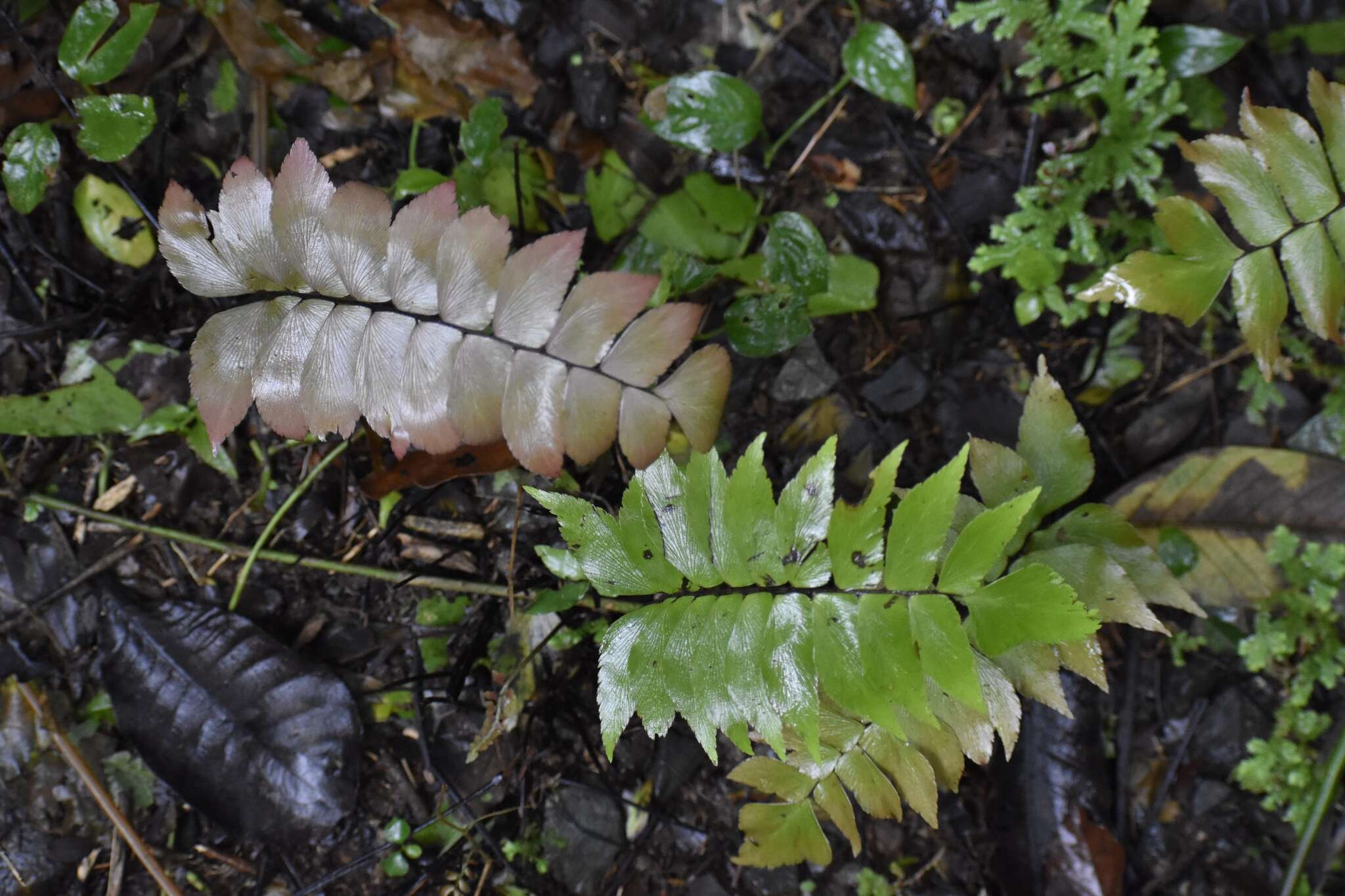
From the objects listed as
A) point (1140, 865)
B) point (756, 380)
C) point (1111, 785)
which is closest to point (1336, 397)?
point (1111, 785)

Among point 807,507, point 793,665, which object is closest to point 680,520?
point 807,507

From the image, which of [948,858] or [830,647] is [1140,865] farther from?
[830,647]

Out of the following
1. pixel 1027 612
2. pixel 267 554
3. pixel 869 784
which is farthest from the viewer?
pixel 267 554

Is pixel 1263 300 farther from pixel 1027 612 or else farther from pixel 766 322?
pixel 766 322

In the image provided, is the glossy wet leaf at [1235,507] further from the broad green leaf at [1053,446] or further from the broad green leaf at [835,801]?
the broad green leaf at [835,801]

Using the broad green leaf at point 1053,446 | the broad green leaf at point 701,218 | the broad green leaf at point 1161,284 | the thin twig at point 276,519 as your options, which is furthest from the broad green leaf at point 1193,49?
the thin twig at point 276,519

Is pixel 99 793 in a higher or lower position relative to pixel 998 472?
lower

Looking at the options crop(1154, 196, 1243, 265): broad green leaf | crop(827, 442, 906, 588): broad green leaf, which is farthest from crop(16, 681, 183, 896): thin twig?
crop(1154, 196, 1243, 265): broad green leaf

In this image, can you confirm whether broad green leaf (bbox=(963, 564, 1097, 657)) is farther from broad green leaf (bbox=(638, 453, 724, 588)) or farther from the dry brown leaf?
the dry brown leaf

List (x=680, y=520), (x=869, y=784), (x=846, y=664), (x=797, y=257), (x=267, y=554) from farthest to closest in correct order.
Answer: (x=267, y=554)
(x=797, y=257)
(x=869, y=784)
(x=680, y=520)
(x=846, y=664)
